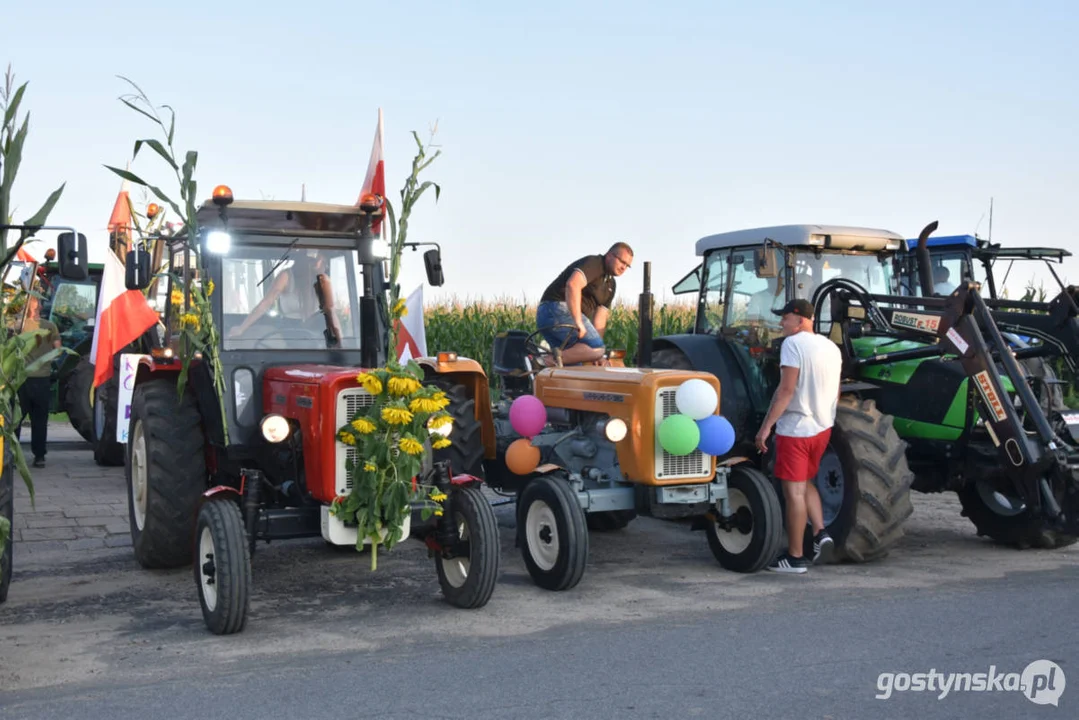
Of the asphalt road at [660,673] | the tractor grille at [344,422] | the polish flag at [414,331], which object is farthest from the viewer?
the polish flag at [414,331]

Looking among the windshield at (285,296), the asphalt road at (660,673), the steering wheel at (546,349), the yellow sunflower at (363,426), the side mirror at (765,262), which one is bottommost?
the asphalt road at (660,673)

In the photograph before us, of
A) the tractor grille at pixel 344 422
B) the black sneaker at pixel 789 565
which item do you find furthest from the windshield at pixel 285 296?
the black sneaker at pixel 789 565

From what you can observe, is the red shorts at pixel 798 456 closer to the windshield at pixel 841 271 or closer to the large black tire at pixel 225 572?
the windshield at pixel 841 271

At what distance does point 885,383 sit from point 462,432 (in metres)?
3.11

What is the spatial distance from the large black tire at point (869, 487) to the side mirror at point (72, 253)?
177 inches

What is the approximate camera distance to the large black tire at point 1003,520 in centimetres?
786

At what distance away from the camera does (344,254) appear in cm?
716

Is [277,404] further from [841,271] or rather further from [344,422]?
[841,271]

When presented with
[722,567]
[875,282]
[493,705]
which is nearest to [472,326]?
[875,282]

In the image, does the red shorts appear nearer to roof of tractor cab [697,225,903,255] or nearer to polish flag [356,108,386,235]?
roof of tractor cab [697,225,903,255]

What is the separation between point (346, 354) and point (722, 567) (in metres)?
2.66

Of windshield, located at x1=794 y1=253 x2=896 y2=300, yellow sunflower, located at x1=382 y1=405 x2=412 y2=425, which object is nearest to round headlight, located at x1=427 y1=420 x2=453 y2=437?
yellow sunflower, located at x1=382 y1=405 x2=412 y2=425

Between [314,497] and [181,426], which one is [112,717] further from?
[181,426]

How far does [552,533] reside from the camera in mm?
6852
